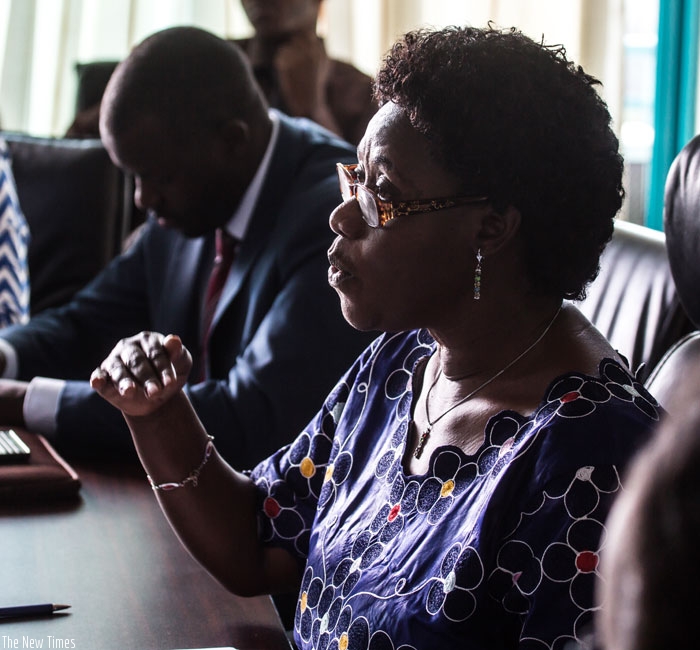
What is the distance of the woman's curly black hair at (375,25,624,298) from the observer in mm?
1037

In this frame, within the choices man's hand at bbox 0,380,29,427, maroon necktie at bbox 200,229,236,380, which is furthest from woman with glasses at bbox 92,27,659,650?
maroon necktie at bbox 200,229,236,380

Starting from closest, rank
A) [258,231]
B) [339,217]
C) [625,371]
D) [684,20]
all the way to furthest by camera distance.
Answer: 1. [625,371]
2. [339,217]
3. [258,231]
4. [684,20]

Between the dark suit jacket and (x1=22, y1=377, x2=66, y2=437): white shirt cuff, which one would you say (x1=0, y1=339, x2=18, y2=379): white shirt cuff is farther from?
(x1=22, y1=377, x2=66, y2=437): white shirt cuff

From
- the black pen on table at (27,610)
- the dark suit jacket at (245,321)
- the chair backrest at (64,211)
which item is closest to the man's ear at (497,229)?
the black pen on table at (27,610)

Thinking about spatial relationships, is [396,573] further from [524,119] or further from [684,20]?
[684,20]

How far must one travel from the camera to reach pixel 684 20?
12.1 feet

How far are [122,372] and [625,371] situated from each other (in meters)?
0.61

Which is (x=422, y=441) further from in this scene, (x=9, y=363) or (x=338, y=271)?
(x=9, y=363)

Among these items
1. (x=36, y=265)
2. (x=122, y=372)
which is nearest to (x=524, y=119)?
(x=122, y=372)

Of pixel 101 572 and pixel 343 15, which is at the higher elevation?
pixel 343 15

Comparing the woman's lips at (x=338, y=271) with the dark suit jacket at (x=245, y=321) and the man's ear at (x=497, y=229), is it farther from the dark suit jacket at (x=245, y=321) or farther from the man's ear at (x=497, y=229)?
the dark suit jacket at (x=245, y=321)

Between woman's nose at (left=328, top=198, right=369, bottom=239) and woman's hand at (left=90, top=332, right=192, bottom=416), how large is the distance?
0.27m

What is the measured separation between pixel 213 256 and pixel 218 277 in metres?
0.09

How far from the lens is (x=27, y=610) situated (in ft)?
3.51
